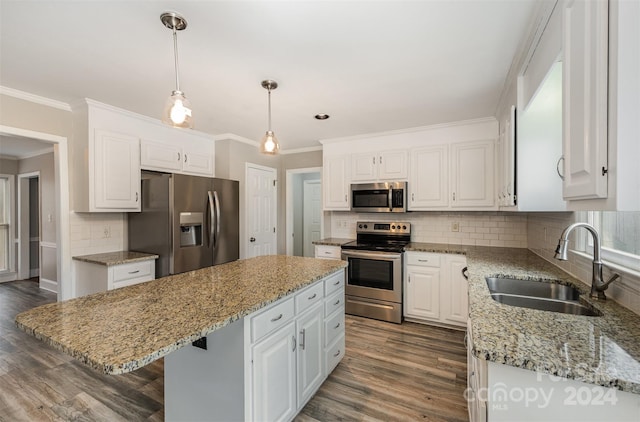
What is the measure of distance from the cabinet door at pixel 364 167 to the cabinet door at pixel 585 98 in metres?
2.69

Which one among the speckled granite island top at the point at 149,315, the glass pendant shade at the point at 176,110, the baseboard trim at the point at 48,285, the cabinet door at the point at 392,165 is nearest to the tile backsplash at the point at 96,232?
the speckled granite island top at the point at 149,315

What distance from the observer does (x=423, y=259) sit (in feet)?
10.8

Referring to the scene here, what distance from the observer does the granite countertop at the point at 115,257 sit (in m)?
2.75

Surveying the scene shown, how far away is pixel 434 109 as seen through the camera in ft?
9.72

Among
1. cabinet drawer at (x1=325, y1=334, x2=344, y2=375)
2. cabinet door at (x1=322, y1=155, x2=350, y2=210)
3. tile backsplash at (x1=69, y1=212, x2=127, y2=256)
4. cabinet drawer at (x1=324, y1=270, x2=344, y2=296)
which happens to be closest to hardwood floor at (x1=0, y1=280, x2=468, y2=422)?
cabinet drawer at (x1=325, y1=334, x2=344, y2=375)

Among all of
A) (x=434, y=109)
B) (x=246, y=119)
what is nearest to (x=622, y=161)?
(x=434, y=109)

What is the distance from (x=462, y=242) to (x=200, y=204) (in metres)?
3.27

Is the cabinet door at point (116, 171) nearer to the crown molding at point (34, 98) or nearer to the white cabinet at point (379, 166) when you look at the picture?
the crown molding at point (34, 98)

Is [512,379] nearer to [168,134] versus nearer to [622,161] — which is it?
[622,161]

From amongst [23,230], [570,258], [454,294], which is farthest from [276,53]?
[23,230]

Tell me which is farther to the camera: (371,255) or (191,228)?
(371,255)

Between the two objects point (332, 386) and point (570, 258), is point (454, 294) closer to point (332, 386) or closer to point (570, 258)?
point (570, 258)

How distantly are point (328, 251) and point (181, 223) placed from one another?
1817 millimetres

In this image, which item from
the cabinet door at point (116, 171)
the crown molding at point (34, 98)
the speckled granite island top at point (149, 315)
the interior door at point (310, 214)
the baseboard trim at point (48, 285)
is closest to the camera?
the speckled granite island top at point (149, 315)
